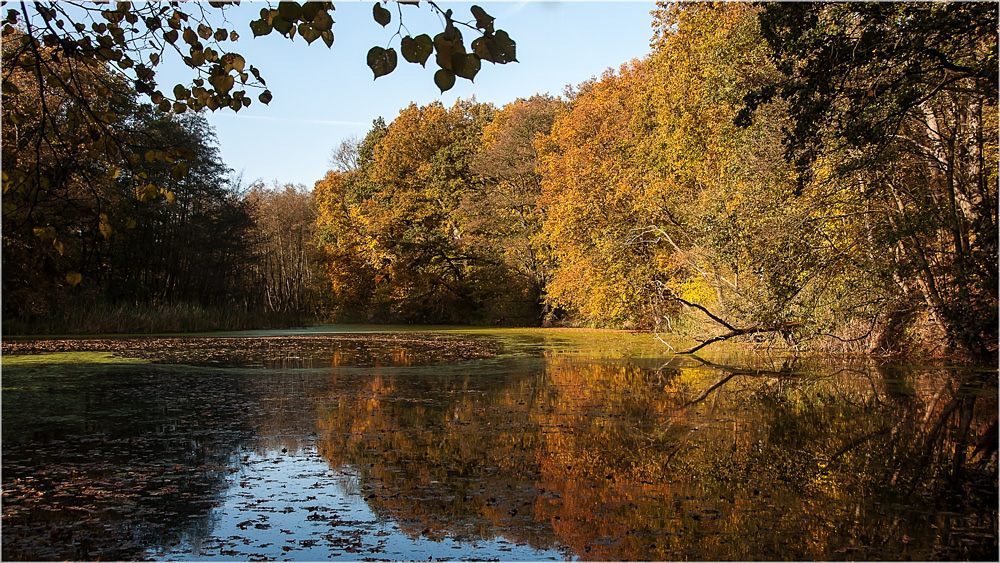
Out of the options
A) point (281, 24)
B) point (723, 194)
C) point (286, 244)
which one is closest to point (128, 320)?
point (723, 194)

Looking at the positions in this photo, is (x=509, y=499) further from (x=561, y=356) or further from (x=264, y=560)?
(x=561, y=356)

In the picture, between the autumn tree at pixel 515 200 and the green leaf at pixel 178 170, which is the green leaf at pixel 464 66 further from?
the autumn tree at pixel 515 200

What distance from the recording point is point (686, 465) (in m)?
4.78

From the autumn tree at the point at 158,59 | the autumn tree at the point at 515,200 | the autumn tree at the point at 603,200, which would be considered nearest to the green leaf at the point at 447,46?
the autumn tree at the point at 158,59

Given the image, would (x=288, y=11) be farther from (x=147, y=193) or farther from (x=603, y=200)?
(x=603, y=200)

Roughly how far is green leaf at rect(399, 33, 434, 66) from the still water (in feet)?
6.96

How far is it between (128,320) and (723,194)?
17.4m

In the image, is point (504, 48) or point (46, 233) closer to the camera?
point (504, 48)

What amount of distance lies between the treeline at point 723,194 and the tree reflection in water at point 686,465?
8.80ft

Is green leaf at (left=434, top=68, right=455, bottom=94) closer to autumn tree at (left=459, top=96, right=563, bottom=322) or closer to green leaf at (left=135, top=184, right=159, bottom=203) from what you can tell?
green leaf at (left=135, top=184, right=159, bottom=203)

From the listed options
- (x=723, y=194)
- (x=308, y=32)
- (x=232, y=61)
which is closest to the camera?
(x=308, y=32)

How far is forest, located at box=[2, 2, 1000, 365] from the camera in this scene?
685 cm

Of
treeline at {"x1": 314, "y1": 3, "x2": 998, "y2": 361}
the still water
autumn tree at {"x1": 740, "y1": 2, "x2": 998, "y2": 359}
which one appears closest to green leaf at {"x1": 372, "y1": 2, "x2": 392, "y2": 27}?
the still water

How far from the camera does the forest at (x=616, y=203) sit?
685cm
